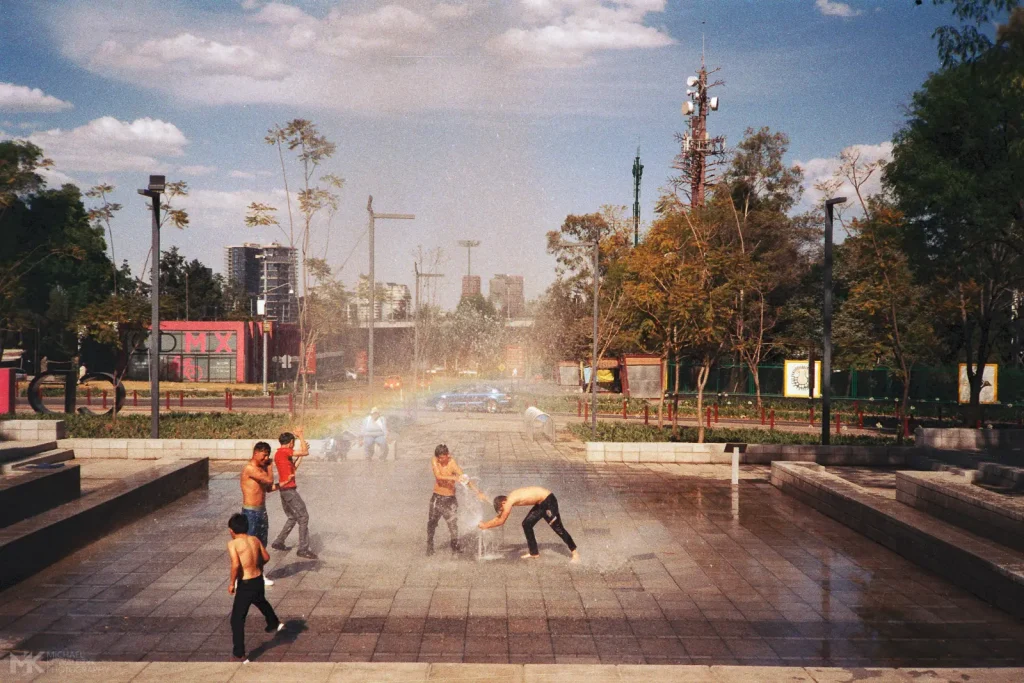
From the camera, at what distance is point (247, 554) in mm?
8023

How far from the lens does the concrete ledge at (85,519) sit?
10734 mm

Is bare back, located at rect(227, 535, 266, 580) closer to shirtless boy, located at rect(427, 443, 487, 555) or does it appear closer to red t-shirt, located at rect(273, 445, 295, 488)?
red t-shirt, located at rect(273, 445, 295, 488)

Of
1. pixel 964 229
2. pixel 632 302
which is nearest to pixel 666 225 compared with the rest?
pixel 632 302

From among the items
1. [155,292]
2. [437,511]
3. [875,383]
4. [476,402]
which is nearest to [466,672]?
[437,511]

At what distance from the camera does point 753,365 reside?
156 ft

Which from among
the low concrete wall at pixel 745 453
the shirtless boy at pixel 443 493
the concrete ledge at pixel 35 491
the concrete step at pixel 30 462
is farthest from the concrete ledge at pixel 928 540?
the concrete step at pixel 30 462

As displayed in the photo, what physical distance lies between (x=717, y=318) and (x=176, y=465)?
55.8ft

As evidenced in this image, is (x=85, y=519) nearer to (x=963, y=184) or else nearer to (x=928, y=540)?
(x=928, y=540)

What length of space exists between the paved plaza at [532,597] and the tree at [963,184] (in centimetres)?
1496

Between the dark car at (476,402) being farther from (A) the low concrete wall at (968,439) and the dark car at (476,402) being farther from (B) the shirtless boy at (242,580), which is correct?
(B) the shirtless boy at (242,580)

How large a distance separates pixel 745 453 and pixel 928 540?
1160cm

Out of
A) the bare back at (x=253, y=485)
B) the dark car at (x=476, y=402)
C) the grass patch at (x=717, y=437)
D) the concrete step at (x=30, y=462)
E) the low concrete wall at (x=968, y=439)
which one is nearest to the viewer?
the bare back at (x=253, y=485)

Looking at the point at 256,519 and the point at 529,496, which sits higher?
the point at 529,496

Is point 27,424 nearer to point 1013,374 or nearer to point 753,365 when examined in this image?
point 753,365
